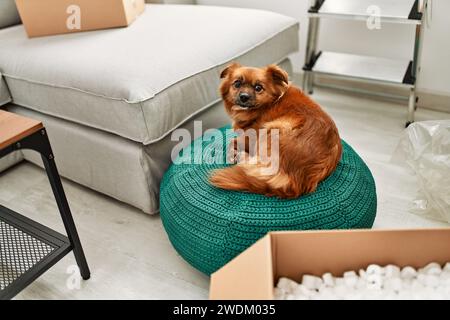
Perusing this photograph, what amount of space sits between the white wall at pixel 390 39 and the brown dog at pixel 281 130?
3.84 feet

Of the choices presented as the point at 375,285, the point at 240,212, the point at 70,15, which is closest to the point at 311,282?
the point at 375,285

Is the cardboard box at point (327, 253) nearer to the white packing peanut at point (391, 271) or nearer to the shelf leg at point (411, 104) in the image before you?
the white packing peanut at point (391, 271)

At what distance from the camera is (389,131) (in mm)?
2076

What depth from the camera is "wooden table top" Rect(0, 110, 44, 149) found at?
99cm

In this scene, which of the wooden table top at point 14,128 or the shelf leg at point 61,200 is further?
the shelf leg at point 61,200

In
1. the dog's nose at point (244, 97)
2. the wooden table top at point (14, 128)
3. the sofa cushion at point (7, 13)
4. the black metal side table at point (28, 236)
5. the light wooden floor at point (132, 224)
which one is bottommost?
the light wooden floor at point (132, 224)

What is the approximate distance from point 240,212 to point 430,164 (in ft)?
2.78

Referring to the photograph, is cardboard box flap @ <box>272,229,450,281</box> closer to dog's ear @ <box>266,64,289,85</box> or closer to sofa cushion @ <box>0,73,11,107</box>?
dog's ear @ <box>266,64,289,85</box>

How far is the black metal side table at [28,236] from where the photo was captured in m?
1.04

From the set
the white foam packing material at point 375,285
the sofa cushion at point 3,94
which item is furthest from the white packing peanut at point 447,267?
the sofa cushion at point 3,94

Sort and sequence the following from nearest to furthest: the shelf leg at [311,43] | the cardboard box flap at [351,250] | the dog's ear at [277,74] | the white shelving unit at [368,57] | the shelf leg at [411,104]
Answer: the cardboard box flap at [351,250] < the dog's ear at [277,74] < the white shelving unit at [368,57] < the shelf leg at [411,104] < the shelf leg at [311,43]

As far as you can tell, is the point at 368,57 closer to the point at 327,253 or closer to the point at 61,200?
the point at 327,253

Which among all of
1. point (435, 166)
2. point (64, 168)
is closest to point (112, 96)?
point (64, 168)
